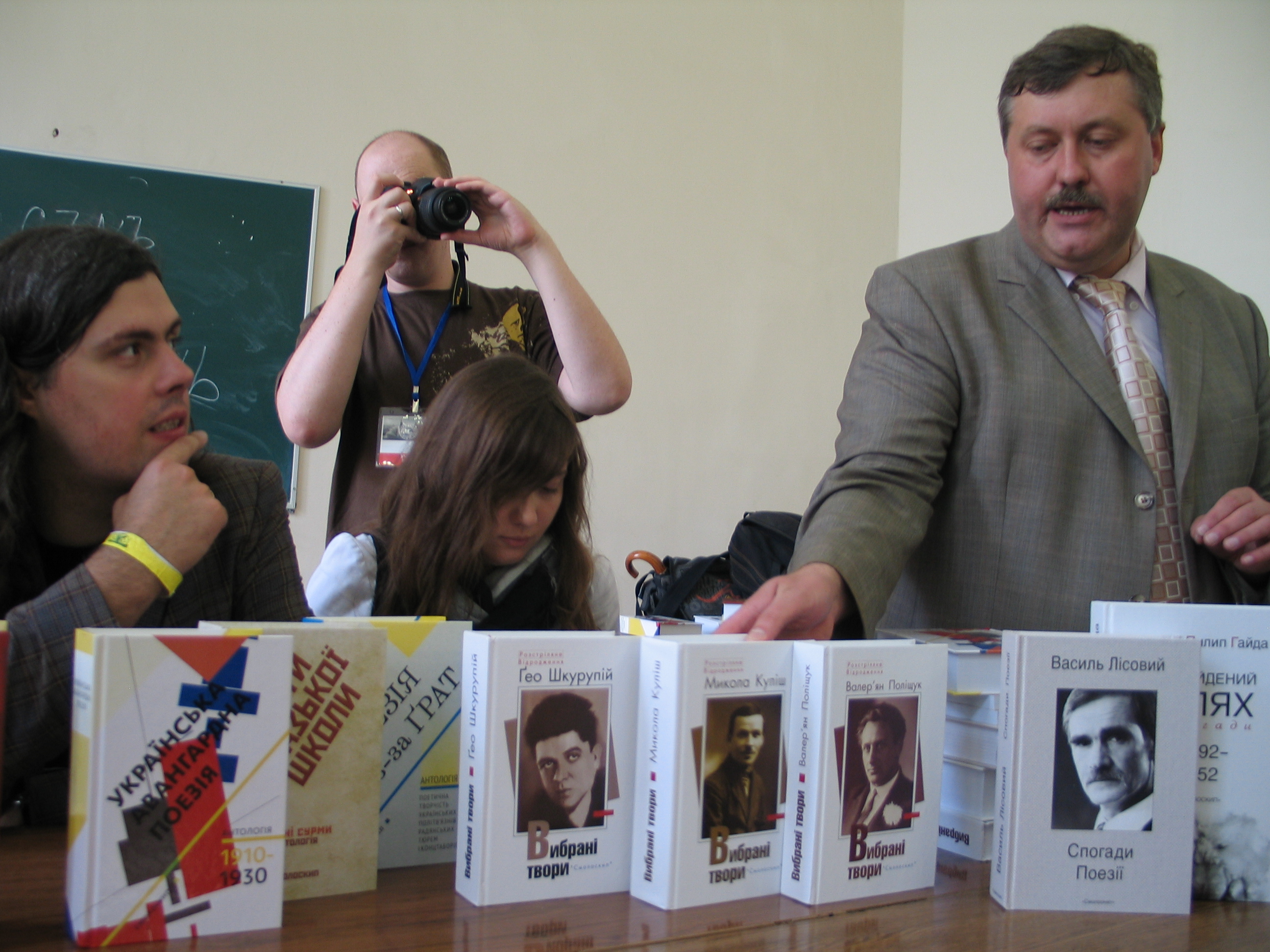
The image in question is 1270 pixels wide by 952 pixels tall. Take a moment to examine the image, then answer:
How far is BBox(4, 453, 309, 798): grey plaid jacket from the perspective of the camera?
33.5 inches

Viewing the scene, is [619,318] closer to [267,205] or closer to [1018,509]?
[267,205]

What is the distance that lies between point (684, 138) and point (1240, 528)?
2893mm

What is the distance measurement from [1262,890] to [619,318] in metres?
2.92

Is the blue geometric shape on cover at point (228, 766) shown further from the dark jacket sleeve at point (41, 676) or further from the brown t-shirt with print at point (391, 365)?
the brown t-shirt with print at point (391, 365)

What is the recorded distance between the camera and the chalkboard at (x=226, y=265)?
9.35ft

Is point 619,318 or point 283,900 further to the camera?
point 619,318

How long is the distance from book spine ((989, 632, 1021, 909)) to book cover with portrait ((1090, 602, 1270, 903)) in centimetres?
13

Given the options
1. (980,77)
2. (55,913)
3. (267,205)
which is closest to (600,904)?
(55,913)

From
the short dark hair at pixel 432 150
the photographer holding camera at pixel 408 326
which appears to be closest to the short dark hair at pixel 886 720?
the photographer holding camera at pixel 408 326

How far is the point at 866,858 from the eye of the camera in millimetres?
817

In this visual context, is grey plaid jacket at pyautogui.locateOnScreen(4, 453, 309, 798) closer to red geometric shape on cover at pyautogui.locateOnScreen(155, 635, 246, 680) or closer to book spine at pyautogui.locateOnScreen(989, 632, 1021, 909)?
red geometric shape on cover at pyautogui.locateOnScreen(155, 635, 246, 680)

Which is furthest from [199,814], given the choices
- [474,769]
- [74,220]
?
[74,220]

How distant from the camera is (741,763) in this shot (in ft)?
2.58

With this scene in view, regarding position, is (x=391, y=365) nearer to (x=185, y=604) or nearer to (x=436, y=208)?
(x=436, y=208)
